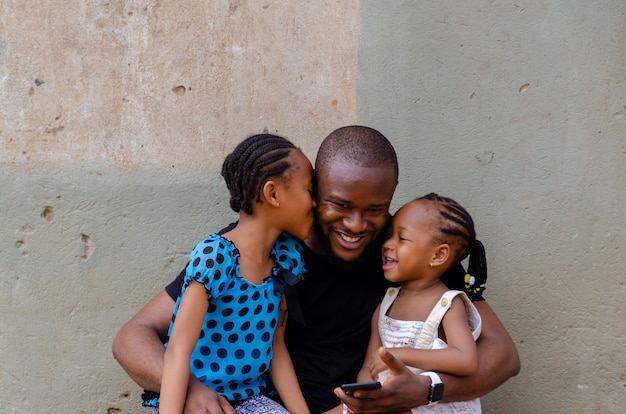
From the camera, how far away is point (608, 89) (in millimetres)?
3316

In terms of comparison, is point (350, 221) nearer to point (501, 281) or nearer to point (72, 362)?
point (501, 281)

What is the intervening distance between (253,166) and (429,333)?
816 millimetres

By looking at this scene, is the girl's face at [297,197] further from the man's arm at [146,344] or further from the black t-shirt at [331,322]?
the man's arm at [146,344]

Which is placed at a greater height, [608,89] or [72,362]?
[608,89]

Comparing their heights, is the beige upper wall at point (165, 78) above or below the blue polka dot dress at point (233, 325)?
above

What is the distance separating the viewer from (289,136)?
3.38 m

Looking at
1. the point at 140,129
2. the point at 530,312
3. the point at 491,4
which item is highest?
the point at 491,4

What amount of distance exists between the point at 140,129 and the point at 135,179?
21 centimetres

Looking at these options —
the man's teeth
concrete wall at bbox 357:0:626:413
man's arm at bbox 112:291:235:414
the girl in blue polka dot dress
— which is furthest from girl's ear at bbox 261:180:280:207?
concrete wall at bbox 357:0:626:413

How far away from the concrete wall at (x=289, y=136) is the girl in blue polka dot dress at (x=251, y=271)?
26.5 inches

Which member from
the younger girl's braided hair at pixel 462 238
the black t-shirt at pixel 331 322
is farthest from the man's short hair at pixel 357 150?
the black t-shirt at pixel 331 322

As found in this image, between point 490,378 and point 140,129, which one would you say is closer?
point 490,378

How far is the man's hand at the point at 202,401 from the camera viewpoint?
94.9 inches

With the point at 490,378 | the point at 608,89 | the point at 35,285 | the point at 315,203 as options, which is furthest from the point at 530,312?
the point at 35,285
